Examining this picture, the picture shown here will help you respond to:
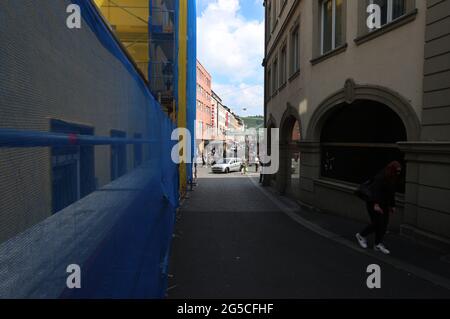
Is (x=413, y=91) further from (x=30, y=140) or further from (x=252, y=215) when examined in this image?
(x=30, y=140)

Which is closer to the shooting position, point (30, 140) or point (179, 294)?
point (30, 140)

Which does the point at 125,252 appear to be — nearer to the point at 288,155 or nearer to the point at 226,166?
the point at 288,155

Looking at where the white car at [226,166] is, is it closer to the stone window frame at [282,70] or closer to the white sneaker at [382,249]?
the stone window frame at [282,70]

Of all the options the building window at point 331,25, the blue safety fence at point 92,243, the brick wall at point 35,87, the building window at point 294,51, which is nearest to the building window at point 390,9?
the building window at point 331,25

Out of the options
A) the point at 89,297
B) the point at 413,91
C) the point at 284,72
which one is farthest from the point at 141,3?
the point at 89,297

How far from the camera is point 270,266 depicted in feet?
16.7

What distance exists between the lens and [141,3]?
10.4 meters

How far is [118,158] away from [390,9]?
7.49m

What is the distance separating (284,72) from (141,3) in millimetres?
6685

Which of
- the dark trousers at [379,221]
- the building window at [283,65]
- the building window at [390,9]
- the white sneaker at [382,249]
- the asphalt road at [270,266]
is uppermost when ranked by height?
the building window at [283,65]

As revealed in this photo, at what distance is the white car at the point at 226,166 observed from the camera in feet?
90.4

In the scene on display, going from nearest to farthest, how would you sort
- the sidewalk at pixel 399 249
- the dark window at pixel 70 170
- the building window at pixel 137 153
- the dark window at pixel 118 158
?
the dark window at pixel 70 170, the dark window at pixel 118 158, the building window at pixel 137 153, the sidewalk at pixel 399 249

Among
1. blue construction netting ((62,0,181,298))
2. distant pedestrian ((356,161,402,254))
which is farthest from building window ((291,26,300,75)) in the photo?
blue construction netting ((62,0,181,298))

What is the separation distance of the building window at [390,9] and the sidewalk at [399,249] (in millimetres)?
4829
